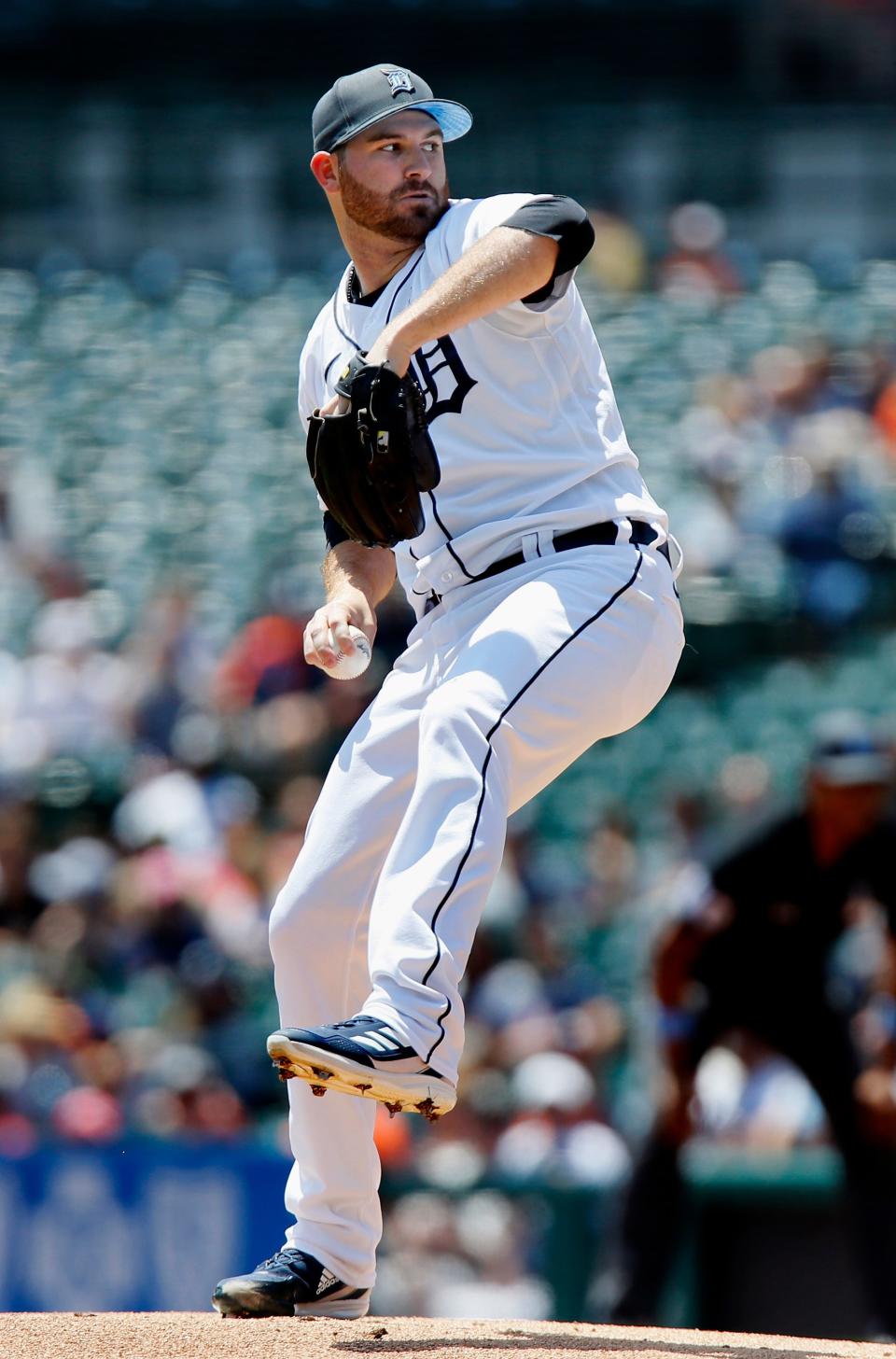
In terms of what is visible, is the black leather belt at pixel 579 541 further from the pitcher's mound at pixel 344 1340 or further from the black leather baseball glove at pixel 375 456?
the pitcher's mound at pixel 344 1340

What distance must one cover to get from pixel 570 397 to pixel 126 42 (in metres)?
12.3

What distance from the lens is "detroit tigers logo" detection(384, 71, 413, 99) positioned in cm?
324

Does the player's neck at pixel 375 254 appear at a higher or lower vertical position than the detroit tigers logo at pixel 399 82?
lower

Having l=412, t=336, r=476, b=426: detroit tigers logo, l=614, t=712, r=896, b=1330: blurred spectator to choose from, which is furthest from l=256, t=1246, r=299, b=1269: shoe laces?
l=614, t=712, r=896, b=1330: blurred spectator

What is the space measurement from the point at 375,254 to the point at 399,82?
11.4 inches

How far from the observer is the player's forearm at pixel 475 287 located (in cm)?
293

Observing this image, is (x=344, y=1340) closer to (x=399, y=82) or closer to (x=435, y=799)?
(x=435, y=799)

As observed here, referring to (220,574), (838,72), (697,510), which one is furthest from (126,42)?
(697,510)

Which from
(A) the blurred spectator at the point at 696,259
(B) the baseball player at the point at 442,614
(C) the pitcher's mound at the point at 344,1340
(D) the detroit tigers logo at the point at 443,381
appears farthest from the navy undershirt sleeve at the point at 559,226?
(A) the blurred spectator at the point at 696,259

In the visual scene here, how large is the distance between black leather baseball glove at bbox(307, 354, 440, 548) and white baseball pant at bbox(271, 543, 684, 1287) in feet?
0.70

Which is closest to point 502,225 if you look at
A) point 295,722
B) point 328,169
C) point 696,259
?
point 328,169

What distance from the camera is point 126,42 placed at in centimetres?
1455

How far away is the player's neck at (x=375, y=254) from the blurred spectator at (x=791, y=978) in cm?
239

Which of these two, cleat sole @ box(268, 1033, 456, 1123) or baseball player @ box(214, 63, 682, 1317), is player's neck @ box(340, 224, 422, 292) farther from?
cleat sole @ box(268, 1033, 456, 1123)
